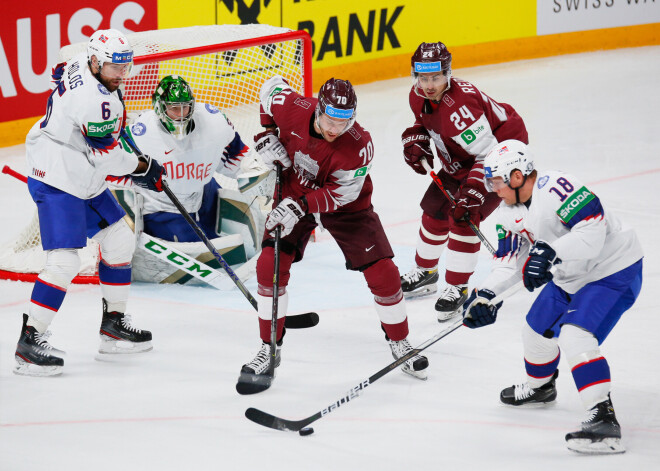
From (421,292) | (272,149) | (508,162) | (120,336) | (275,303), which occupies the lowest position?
(421,292)

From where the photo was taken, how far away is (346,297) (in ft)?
16.8

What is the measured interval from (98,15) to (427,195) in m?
3.76

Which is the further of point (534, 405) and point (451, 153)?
point (451, 153)

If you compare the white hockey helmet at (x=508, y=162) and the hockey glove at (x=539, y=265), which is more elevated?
the white hockey helmet at (x=508, y=162)

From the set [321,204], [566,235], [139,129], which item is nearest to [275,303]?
[321,204]


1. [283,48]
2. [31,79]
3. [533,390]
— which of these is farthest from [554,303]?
[31,79]

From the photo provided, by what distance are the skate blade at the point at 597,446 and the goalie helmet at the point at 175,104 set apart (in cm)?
238

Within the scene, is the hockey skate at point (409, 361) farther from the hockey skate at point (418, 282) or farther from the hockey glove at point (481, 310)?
the hockey skate at point (418, 282)

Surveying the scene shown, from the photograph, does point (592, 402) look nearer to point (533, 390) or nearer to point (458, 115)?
point (533, 390)

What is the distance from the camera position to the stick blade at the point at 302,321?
442 centimetres

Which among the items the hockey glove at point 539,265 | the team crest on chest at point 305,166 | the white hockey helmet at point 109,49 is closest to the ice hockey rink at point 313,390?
the hockey glove at point 539,265

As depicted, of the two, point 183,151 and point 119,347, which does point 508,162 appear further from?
point 183,151

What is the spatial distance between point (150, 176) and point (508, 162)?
61.9 inches

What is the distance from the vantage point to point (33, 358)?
4125mm
